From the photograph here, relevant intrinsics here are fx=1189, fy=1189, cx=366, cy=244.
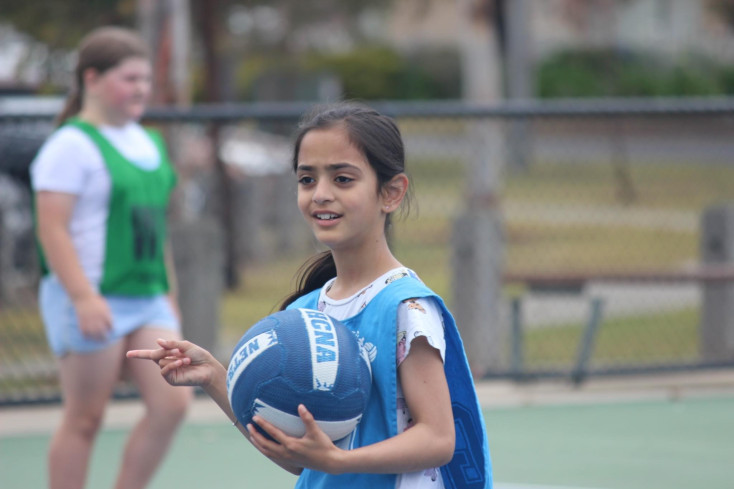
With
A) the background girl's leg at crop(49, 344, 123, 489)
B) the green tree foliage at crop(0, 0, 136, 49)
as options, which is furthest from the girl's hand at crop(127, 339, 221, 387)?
the green tree foliage at crop(0, 0, 136, 49)

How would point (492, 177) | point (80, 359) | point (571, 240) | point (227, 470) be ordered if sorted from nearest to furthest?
1. point (80, 359)
2. point (227, 470)
3. point (492, 177)
4. point (571, 240)

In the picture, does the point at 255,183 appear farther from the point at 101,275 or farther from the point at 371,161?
the point at 371,161

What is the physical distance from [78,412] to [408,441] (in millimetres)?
2401

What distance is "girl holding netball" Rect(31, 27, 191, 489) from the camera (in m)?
4.64

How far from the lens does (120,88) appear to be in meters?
4.80

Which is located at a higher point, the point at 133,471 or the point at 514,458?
the point at 133,471

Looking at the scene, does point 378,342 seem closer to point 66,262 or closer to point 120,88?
point 66,262

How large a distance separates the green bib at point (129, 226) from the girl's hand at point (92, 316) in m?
0.17

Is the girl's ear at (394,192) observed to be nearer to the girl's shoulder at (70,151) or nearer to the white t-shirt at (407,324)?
the white t-shirt at (407,324)

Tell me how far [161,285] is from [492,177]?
5.83 metres

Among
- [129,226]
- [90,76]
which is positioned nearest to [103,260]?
[129,226]

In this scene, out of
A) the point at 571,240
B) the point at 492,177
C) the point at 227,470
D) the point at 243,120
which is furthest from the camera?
the point at 571,240

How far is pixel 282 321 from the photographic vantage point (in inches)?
107

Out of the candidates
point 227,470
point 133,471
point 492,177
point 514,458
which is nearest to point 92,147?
point 133,471
